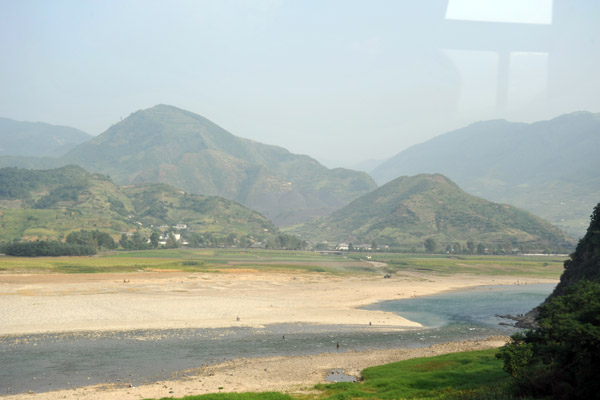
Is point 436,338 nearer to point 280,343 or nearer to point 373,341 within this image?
point 373,341

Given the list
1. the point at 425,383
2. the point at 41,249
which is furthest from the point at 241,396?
the point at 41,249

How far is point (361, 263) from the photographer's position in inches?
7136

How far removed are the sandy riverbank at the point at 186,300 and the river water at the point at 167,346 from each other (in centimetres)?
423

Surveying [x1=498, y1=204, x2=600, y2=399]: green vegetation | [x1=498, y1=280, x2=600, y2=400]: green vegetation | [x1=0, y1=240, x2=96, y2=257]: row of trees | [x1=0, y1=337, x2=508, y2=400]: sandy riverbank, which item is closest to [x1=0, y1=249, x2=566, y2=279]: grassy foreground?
[x1=0, y1=240, x2=96, y2=257]: row of trees

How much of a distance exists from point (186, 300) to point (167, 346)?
31.7m

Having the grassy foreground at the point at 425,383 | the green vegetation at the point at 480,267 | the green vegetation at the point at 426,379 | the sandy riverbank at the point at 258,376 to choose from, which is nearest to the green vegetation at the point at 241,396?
the grassy foreground at the point at 425,383

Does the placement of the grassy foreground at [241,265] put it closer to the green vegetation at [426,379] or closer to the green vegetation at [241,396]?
the green vegetation at [241,396]

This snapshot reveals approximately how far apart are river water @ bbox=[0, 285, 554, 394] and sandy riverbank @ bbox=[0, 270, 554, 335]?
13.9 ft

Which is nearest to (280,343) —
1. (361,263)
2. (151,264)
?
(151,264)

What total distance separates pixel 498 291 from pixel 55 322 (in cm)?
9330

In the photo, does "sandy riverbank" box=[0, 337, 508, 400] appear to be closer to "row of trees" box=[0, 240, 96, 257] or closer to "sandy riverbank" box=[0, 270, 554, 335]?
"sandy riverbank" box=[0, 270, 554, 335]

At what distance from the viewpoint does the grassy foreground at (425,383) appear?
103 feet

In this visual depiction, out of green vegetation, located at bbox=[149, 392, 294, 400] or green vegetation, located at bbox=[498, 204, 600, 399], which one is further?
green vegetation, located at bbox=[149, 392, 294, 400]

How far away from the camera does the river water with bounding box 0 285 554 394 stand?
39.3m
